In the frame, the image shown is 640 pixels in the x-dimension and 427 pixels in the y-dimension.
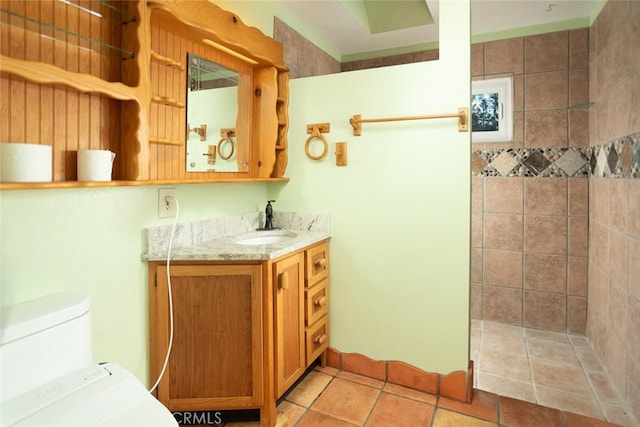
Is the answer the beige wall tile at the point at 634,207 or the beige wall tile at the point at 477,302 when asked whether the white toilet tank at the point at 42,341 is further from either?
the beige wall tile at the point at 477,302

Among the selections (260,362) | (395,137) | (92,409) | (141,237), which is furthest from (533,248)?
(92,409)

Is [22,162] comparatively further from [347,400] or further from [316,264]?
[347,400]

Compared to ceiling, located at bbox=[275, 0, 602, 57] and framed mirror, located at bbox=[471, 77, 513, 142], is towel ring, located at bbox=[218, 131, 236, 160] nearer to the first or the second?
ceiling, located at bbox=[275, 0, 602, 57]

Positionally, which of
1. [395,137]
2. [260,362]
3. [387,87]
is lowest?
[260,362]

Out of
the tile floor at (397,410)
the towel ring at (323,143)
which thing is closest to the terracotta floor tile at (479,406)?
the tile floor at (397,410)

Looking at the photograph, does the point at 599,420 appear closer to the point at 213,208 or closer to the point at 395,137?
the point at 395,137

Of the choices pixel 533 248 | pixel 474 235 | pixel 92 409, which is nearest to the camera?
pixel 92 409

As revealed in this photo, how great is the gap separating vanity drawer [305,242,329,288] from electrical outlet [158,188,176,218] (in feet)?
2.34

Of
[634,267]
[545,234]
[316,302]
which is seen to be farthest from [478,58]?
[316,302]

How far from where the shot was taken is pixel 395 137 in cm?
211

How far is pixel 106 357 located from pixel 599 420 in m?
2.30

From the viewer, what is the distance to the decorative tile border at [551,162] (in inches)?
93.3

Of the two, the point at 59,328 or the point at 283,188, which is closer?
the point at 59,328

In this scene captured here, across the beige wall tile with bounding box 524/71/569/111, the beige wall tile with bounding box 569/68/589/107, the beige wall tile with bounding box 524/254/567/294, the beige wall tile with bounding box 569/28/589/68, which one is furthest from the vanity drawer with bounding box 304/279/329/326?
the beige wall tile with bounding box 569/28/589/68
